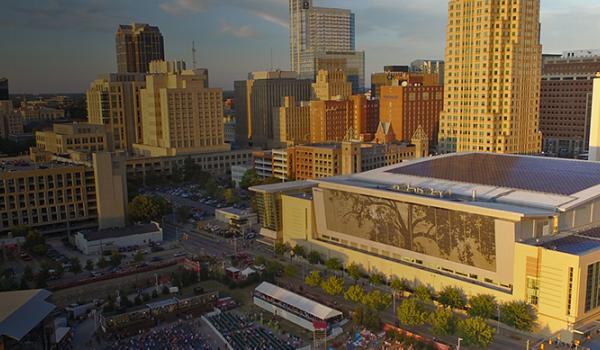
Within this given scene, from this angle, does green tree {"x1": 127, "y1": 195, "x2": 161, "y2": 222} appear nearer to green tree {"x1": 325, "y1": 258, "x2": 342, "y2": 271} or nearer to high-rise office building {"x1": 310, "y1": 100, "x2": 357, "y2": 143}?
green tree {"x1": 325, "y1": 258, "x2": 342, "y2": 271}

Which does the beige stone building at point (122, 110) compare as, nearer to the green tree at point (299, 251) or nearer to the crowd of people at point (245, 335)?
the green tree at point (299, 251)

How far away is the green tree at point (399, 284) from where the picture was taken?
163ft

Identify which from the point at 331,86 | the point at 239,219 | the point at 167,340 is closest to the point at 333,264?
the point at 167,340

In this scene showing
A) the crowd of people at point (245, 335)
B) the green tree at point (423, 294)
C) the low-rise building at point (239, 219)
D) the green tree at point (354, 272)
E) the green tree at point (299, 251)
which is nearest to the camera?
the crowd of people at point (245, 335)

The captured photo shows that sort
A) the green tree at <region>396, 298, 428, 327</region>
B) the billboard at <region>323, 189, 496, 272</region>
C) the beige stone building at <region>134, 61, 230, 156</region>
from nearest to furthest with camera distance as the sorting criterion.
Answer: the green tree at <region>396, 298, 428, 327</region> → the billboard at <region>323, 189, 496, 272</region> → the beige stone building at <region>134, 61, 230, 156</region>

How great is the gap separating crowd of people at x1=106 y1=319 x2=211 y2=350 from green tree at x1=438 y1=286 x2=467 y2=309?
19.8 metres

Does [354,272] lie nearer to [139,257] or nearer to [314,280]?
[314,280]

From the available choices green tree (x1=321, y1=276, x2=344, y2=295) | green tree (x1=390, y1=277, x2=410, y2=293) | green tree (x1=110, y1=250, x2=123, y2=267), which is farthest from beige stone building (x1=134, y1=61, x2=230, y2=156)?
green tree (x1=390, y1=277, x2=410, y2=293)

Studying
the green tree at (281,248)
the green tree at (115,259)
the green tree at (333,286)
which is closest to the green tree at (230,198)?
the green tree at (281,248)

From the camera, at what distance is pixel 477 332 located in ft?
130

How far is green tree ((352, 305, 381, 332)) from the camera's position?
4400 centimetres

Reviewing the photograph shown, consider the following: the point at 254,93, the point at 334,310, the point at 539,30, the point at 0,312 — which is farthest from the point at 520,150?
the point at 254,93

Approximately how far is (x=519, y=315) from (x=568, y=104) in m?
105

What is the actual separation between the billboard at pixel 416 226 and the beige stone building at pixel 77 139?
64.4 meters
